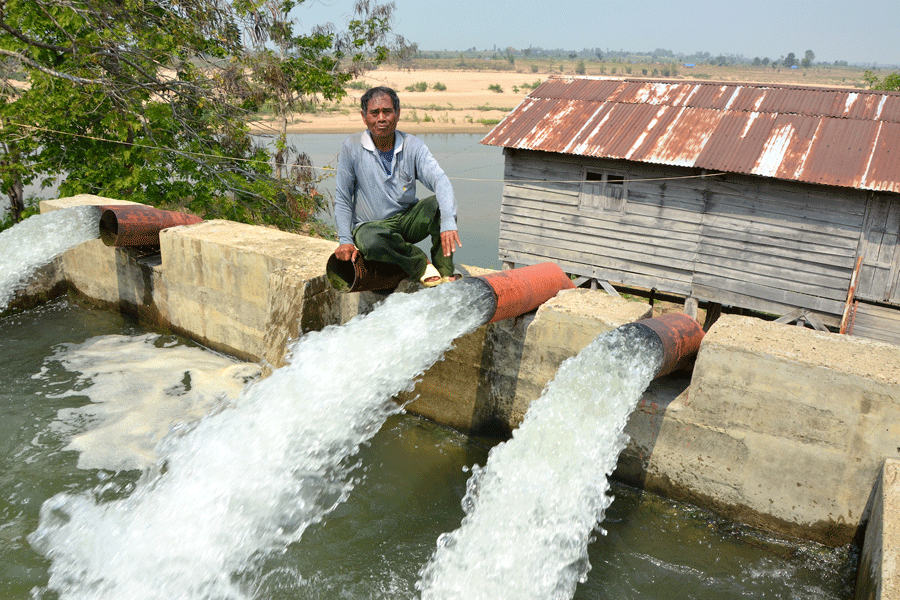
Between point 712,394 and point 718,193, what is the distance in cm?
733

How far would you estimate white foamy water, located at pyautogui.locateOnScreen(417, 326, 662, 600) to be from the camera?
3.27m

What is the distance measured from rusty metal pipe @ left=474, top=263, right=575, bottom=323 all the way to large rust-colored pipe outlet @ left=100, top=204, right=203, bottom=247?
372 centimetres

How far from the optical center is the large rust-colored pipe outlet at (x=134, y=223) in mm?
6094

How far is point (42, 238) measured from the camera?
626 centimetres

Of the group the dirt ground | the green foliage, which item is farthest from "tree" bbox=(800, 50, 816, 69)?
the green foliage

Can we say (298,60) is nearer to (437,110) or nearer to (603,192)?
(603,192)

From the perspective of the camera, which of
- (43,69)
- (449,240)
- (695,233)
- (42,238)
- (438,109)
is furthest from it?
(438,109)

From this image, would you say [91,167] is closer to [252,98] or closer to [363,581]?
[252,98]

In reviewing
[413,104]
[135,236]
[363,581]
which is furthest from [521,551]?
[413,104]

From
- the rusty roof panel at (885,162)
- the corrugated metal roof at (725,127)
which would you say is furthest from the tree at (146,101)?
the rusty roof panel at (885,162)

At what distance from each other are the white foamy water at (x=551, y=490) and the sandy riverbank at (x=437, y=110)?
2253 cm

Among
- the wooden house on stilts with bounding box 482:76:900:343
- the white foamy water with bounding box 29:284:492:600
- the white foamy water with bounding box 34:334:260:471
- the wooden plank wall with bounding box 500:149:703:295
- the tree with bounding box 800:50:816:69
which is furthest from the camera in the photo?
the tree with bounding box 800:50:816:69

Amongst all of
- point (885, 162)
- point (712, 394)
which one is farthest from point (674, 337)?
point (885, 162)

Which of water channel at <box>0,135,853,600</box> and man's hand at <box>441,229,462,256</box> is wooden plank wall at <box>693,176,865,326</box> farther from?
man's hand at <box>441,229,462,256</box>
